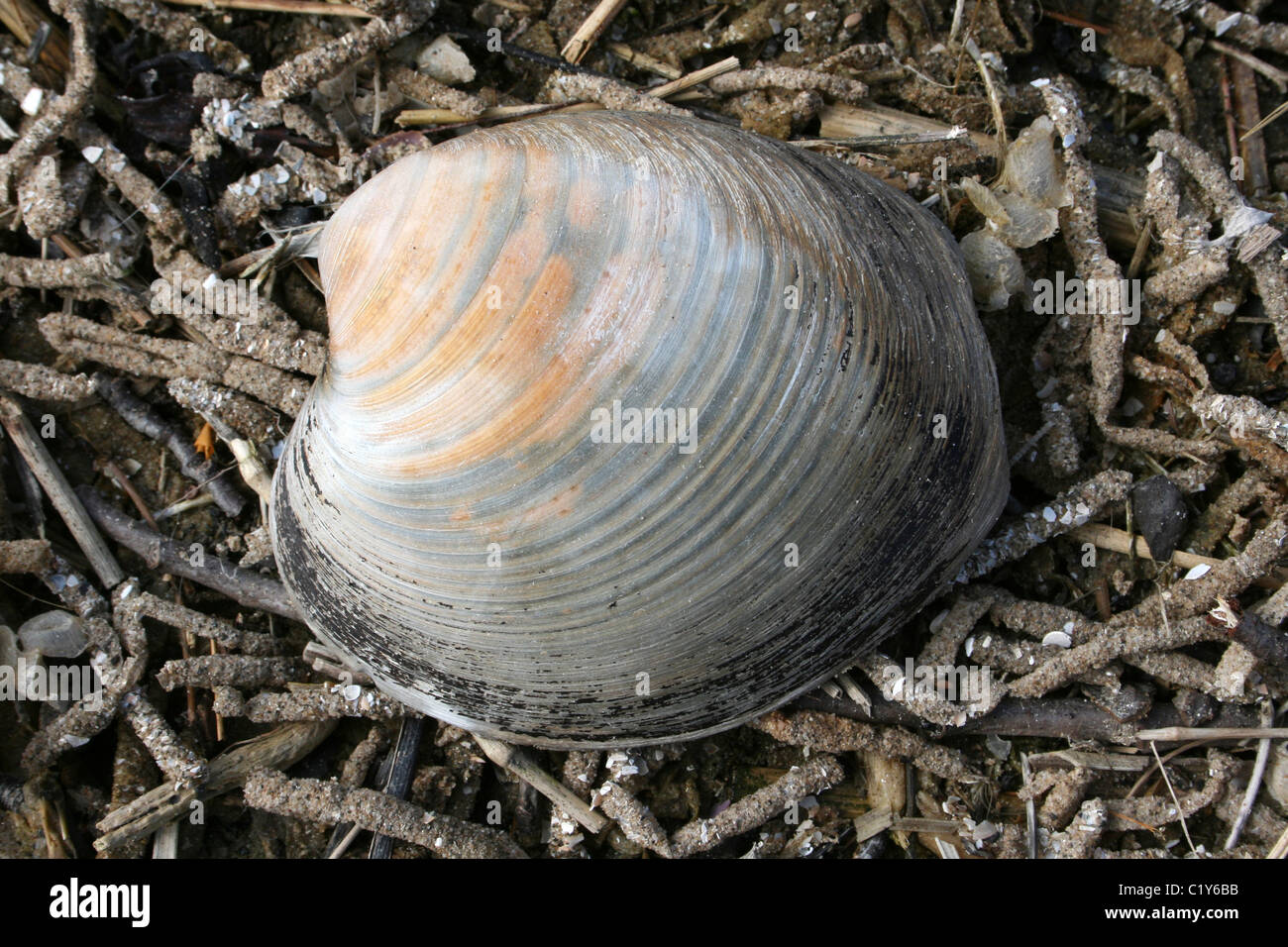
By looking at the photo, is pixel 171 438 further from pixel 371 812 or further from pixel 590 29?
pixel 590 29

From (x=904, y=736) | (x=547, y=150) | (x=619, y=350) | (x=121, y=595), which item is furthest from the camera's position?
(x=121, y=595)

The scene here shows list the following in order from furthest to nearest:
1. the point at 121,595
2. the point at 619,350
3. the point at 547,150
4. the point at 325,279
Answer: the point at 121,595, the point at 325,279, the point at 547,150, the point at 619,350

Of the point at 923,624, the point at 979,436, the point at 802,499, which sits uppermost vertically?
the point at 979,436

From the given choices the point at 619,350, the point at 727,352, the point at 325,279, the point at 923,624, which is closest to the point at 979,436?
the point at 923,624

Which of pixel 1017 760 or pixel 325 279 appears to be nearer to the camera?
pixel 325 279

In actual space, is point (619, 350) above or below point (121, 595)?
above

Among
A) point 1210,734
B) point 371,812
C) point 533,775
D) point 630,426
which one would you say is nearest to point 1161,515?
point 1210,734

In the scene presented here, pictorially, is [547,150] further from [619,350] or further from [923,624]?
[923,624]

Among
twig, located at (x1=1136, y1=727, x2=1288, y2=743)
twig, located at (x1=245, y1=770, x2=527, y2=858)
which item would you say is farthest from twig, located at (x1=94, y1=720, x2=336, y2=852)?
twig, located at (x1=1136, y1=727, x2=1288, y2=743)

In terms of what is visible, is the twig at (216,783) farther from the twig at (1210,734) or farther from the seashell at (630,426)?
the twig at (1210,734)
